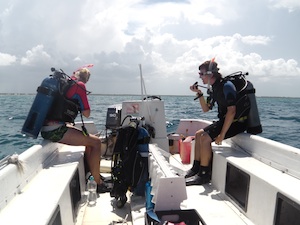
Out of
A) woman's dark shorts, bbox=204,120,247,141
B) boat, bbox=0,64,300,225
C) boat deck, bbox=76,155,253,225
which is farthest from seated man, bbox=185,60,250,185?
boat deck, bbox=76,155,253,225

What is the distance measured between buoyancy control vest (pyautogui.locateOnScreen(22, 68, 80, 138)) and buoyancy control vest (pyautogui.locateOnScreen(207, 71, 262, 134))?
2.19m

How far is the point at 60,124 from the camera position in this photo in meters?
3.38

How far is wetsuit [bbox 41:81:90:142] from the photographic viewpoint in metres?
3.32

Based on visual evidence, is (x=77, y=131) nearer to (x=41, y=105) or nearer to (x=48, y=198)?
(x=41, y=105)

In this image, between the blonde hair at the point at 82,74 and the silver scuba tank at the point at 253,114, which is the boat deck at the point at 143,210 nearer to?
the silver scuba tank at the point at 253,114

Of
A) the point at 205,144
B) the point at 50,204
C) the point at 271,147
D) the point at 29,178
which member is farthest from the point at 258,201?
the point at 29,178

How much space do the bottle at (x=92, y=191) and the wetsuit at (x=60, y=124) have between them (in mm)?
857

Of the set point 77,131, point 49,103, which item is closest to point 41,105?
point 49,103

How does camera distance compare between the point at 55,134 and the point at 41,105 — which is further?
the point at 55,134

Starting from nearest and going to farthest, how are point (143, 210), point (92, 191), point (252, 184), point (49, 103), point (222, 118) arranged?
point (252, 184), point (143, 210), point (49, 103), point (92, 191), point (222, 118)

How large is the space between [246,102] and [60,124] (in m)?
2.53

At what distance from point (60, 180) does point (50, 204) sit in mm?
561

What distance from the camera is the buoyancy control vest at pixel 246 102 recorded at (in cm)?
365

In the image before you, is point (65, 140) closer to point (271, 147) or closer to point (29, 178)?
point (29, 178)
